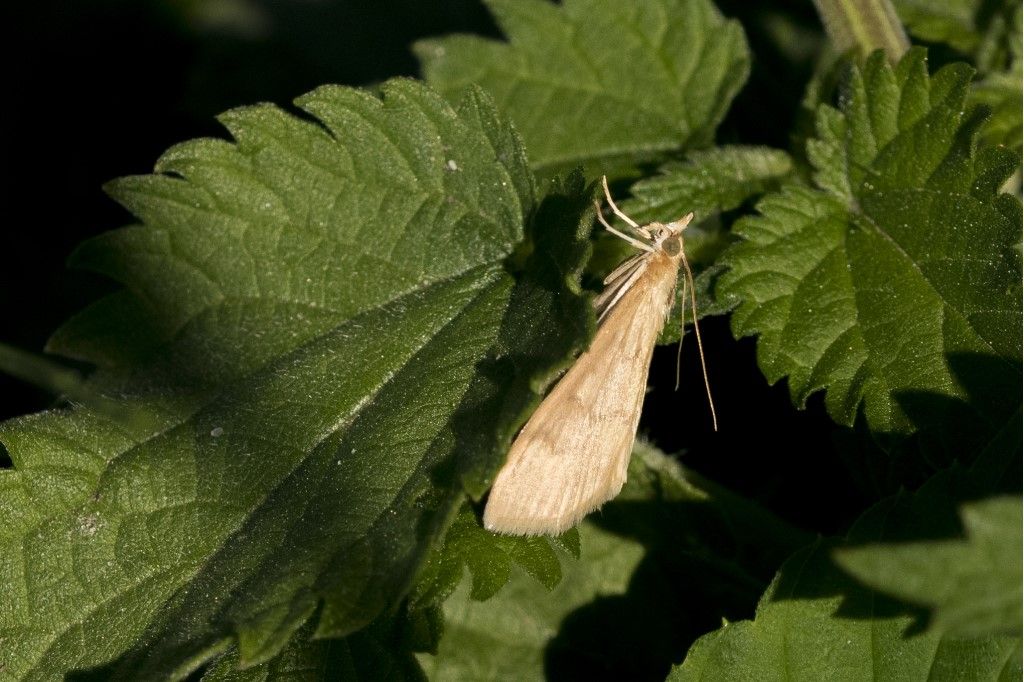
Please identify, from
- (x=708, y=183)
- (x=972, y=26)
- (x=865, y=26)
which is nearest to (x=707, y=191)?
(x=708, y=183)

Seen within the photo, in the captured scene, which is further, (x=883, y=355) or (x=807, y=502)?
(x=807, y=502)

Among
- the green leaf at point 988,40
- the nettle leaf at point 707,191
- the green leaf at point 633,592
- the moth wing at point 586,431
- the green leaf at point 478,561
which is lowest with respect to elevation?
the green leaf at point 633,592

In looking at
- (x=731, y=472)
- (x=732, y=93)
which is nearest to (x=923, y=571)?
(x=731, y=472)

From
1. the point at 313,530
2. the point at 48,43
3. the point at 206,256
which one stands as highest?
the point at 48,43

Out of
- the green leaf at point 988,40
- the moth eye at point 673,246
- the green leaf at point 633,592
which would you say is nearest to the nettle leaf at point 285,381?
the moth eye at point 673,246

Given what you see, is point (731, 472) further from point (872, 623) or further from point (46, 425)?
point (46, 425)

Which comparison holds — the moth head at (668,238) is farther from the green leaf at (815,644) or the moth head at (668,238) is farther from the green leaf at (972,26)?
the green leaf at (972,26)
